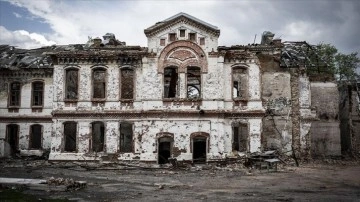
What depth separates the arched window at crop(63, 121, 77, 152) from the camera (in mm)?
24197

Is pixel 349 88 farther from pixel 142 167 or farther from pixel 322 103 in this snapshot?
pixel 142 167

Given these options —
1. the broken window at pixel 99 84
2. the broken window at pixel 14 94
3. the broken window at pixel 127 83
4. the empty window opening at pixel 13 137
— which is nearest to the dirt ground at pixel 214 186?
the broken window at pixel 127 83

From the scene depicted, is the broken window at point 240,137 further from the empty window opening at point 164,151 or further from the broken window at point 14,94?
the broken window at point 14,94

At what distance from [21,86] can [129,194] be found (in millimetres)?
19831

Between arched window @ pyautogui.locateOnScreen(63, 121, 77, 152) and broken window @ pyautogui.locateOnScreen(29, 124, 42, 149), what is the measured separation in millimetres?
4425

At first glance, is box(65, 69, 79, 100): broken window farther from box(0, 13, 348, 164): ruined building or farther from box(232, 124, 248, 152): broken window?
box(232, 124, 248, 152): broken window

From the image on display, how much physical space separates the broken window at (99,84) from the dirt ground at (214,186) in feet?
19.4

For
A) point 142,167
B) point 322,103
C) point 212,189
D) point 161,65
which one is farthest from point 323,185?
point 322,103

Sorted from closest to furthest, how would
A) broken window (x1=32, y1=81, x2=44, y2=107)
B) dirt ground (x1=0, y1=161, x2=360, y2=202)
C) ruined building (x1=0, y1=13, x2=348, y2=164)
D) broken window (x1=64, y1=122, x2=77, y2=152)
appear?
dirt ground (x1=0, y1=161, x2=360, y2=202) → ruined building (x1=0, y1=13, x2=348, y2=164) → broken window (x1=64, y1=122, x2=77, y2=152) → broken window (x1=32, y1=81, x2=44, y2=107)

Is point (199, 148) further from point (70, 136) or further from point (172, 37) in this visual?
point (70, 136)

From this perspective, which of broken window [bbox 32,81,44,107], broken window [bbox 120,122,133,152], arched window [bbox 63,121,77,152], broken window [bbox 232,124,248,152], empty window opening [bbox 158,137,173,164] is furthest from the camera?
broken window [bbox 32,81,44,107]

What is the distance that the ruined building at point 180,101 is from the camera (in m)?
22.7

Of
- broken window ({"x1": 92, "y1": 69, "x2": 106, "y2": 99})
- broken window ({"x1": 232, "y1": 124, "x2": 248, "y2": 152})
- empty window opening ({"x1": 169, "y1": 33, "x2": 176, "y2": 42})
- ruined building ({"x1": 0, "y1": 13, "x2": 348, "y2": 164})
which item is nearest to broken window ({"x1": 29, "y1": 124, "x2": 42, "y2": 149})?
ruined building ({"x1": 0, "y1": 13, "x2": 348, "y2": 164})

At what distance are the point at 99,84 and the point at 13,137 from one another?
362 inches
